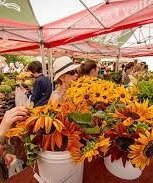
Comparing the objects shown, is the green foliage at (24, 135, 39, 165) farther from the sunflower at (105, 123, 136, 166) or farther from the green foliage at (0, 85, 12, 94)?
the green foliage at (0, 85, 12, 94)

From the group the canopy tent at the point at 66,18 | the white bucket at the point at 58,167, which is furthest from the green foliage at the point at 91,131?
the canopy tent at the point at 66,18

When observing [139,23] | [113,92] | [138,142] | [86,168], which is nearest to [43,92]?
[139,23]

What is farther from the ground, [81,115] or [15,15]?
[15,15]

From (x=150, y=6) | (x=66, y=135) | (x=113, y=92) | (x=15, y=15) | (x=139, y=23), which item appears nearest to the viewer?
(x=66, y=135)

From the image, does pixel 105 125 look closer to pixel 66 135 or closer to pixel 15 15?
pixel 66 135

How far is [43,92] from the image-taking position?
3490mm

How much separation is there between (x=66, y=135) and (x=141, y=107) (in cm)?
33

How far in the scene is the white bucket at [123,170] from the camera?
103 cm

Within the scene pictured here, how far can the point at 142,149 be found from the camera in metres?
0.91

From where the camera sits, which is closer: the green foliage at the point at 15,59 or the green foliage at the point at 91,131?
the green foliage at the point at 91,131

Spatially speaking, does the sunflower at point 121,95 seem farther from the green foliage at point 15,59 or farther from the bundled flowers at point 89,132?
the green foliage at point 15,59

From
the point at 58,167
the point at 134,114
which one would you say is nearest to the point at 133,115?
the point at 134,114

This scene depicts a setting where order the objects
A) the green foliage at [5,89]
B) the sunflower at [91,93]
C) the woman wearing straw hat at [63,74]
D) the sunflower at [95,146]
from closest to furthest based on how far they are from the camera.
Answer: the sunflower at [95,146]
the sunflower at [91,93]
the woman wearing straw hat at [63,74]
the green foliage at [5,89]

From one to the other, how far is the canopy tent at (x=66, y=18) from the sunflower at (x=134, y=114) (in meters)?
1.87
